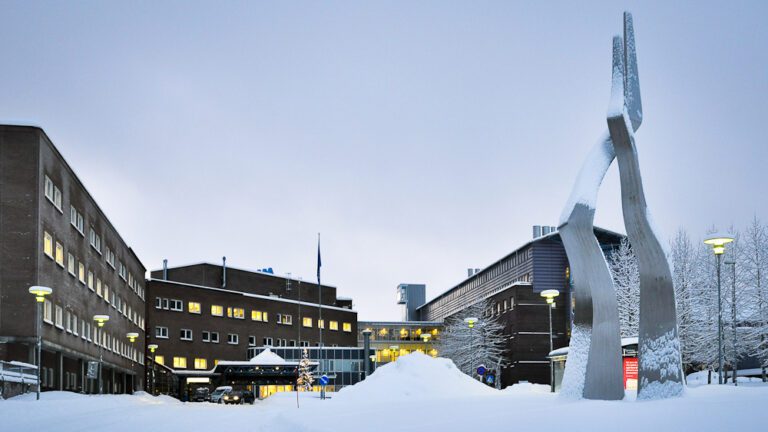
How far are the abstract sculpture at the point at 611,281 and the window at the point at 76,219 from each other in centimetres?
3774

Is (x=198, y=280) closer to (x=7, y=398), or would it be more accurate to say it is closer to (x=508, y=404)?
(x=7, y=398)

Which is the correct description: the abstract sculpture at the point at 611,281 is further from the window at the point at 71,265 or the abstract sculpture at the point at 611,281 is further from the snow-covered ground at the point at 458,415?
the window at the point at 71,265

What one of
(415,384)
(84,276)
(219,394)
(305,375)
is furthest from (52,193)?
(305,375)

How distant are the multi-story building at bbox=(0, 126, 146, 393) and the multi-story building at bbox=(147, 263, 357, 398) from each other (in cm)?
2901

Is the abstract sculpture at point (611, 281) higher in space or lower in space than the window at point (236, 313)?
higher

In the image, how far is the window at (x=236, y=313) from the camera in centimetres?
10150

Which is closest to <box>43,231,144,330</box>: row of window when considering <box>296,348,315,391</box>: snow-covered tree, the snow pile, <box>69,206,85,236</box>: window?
<box>69,206,85,236</box>: window

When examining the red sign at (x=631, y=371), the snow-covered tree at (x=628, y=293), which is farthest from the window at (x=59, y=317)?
the snow-covered tree at (x=628, y=293)

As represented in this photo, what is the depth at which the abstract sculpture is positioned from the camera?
18422mm

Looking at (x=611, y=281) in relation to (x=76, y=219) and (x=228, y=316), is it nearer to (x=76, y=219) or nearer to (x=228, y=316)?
(x=76, y=219)

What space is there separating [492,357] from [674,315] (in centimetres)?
8187

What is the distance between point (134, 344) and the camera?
7950 cm

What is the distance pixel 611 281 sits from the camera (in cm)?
2020

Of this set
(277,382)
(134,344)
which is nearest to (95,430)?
(134,344)
